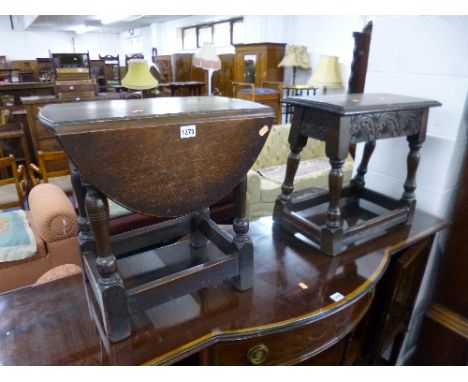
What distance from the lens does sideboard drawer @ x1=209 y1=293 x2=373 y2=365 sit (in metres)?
0.83

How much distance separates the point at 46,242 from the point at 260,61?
454 cm

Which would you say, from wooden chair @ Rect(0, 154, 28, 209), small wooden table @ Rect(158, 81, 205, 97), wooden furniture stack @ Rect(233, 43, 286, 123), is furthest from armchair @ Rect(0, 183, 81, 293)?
small wooden table @ Rect(158, 81, 205, 97)

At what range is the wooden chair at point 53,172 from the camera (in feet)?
8.44

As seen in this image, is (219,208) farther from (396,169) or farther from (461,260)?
(461,260)

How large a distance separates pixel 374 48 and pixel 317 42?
4.26 metres

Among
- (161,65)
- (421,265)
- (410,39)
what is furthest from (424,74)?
(161,65)

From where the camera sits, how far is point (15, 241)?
6.42ft

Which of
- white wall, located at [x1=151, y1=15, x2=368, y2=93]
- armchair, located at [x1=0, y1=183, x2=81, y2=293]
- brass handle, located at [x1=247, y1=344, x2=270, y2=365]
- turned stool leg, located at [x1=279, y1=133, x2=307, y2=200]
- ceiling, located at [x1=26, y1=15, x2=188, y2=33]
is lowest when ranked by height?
armchair, located at [x1=0, y1=183, x2=81, y2=293]

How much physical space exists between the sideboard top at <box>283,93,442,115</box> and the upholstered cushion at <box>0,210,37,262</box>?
66.8 inches

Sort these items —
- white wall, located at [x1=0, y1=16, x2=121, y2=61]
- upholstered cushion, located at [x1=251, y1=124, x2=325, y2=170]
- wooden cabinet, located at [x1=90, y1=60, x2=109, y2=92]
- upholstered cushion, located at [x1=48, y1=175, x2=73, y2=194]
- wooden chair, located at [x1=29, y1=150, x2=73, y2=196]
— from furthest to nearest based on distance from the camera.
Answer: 1. white wall, located at [x1=0, y1=16, x2=121, y2=61]
2. wooden cabinet, located at [x1=90, y1=60, x2=109, y2=92]
3. upholstered cushion, located at [x1=251, y1=124, x2=325, y2=170]
4. upholstered cushion, located at [x1=48, y1=175, x2=73, y2=194]
5. wooden chair, located at [x1=29, y1=150, x2=73, y2=196]

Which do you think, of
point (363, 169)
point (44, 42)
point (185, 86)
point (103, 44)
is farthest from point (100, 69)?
point (363, 169)

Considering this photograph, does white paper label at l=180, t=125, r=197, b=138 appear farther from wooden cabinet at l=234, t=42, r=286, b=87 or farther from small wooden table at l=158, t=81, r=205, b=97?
small wooden table at l=158, t=81, r=205, b=97

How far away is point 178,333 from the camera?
779mm

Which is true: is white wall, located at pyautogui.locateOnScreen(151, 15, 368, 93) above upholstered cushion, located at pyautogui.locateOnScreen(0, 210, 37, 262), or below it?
above
